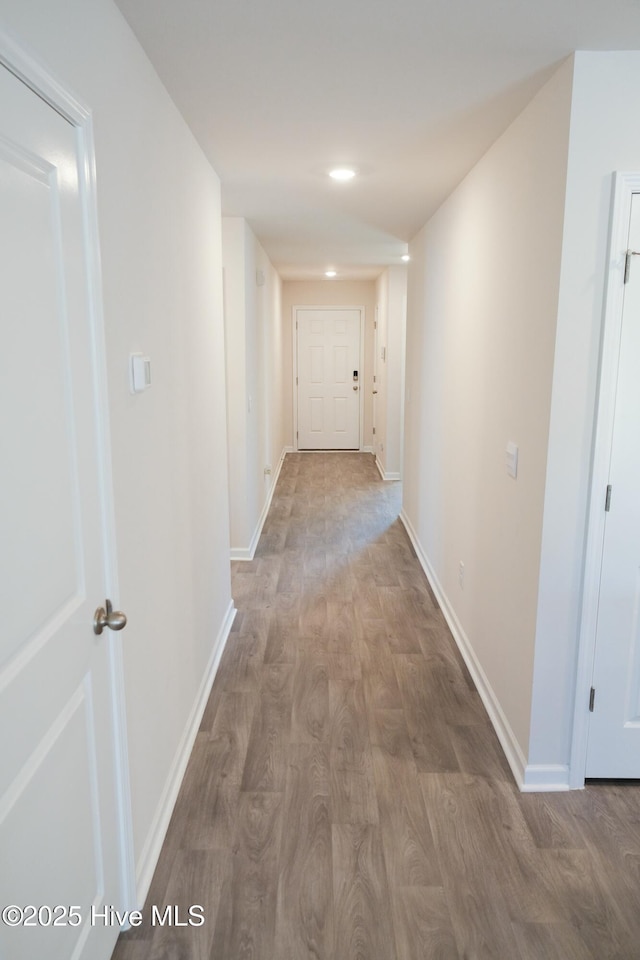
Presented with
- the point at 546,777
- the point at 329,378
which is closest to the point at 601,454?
the point at 546,777

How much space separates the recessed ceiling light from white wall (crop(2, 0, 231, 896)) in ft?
1.95

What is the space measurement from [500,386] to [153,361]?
1395mm

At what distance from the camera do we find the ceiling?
5.53ft

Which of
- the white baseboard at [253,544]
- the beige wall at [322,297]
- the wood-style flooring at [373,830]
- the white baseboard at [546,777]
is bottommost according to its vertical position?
the wood-style flooring at [373,830]

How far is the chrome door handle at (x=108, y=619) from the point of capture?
146 centimetres

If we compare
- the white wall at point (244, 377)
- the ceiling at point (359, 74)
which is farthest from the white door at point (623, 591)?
the white wall at point (244, 377)

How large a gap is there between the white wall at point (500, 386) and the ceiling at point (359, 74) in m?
0.15

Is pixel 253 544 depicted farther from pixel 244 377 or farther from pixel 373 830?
pixel 373 830

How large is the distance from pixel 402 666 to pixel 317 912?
1479 millimetres

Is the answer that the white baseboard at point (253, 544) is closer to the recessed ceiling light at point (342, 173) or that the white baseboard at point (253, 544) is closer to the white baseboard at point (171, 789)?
the white baseboard at point (171, 789)

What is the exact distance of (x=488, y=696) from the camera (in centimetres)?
279

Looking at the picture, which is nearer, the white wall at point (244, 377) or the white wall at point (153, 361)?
the white wall at point (153, 361)

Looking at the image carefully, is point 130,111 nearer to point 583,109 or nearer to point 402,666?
point 583,109

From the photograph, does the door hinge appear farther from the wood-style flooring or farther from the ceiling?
the wood-style flooring
